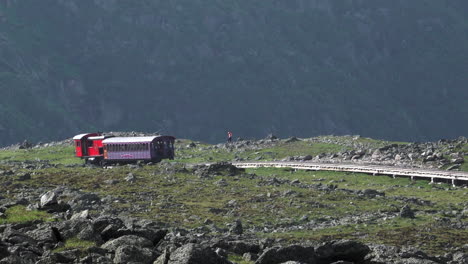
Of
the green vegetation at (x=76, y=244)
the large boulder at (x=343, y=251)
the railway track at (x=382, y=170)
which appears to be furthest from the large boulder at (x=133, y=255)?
the railway track at (x=382, y=170)

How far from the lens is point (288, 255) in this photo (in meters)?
30.2

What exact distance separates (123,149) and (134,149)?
5.52ft

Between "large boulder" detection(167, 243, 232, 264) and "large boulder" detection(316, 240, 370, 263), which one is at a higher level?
"large boulder" detection(167, 243, 232, 264)

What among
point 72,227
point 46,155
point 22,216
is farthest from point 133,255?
point 46,155

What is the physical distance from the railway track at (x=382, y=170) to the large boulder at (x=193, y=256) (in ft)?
243

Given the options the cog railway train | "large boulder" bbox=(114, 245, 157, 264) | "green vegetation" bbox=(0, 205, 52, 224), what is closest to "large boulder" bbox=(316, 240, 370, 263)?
"large boulder" bbox=(114, 245, 157, 264)

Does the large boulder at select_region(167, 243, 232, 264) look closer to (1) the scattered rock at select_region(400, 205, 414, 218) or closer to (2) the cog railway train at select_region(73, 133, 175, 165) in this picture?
(1) the scattered rock at select_region(400, 205, 414, 218)

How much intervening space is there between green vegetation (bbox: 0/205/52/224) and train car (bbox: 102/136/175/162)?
74286 millimetres

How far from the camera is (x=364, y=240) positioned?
5797 centimetres

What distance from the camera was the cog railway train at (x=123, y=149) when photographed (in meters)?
116

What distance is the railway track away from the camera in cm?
9900

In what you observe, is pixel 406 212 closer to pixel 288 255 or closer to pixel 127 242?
pixel 288 255

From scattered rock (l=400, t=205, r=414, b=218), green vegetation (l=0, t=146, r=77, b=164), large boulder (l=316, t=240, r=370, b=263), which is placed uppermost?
green vegetation (l=0, t=146, r=77, b=164)

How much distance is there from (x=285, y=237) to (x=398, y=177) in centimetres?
4927
